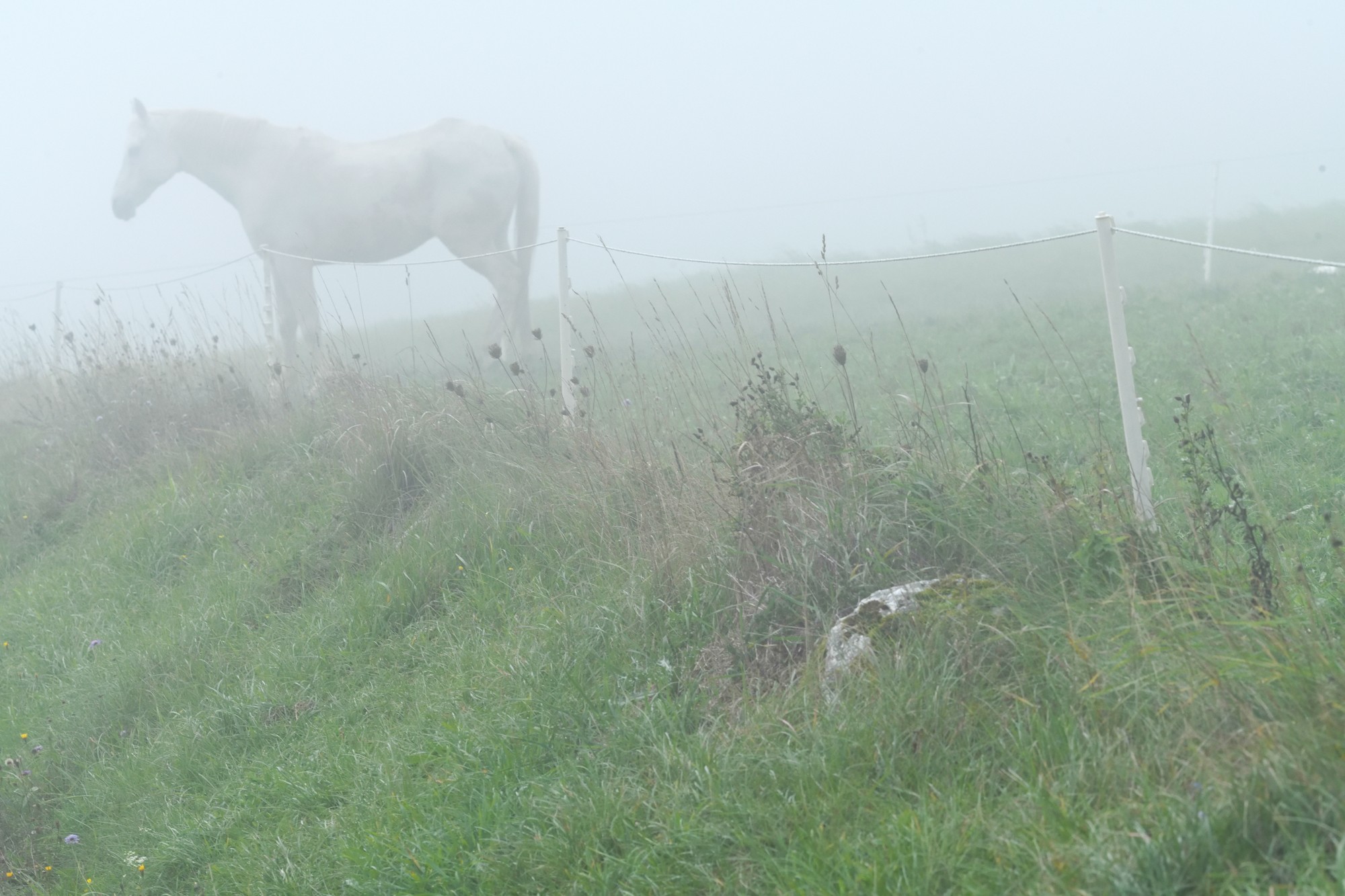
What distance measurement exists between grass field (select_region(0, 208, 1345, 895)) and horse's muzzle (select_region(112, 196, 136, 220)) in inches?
206

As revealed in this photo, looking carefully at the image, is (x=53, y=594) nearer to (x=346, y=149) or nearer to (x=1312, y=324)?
(x=346, y=149)

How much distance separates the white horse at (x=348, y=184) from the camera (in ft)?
33.6

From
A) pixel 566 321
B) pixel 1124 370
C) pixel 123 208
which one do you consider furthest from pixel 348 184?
pixel 1124 370

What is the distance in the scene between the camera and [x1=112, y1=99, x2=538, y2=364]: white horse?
1025cm

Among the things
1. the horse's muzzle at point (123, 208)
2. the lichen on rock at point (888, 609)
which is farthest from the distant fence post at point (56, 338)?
the lichen on rock at point (888, 609)

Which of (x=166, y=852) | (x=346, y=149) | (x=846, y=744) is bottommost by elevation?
(x=166, y=852)

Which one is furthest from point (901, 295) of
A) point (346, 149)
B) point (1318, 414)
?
point (1318, 414)

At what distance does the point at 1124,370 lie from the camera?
11.5 feet

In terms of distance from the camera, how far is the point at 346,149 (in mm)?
10609

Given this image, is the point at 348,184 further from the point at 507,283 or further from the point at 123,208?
the point at 123,208

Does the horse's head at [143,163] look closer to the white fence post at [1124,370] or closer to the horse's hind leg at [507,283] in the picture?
the horse's hind leg at [507,283]

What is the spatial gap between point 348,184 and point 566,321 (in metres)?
5.14

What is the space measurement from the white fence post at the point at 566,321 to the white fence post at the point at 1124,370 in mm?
2960

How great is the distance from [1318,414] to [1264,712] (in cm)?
365
